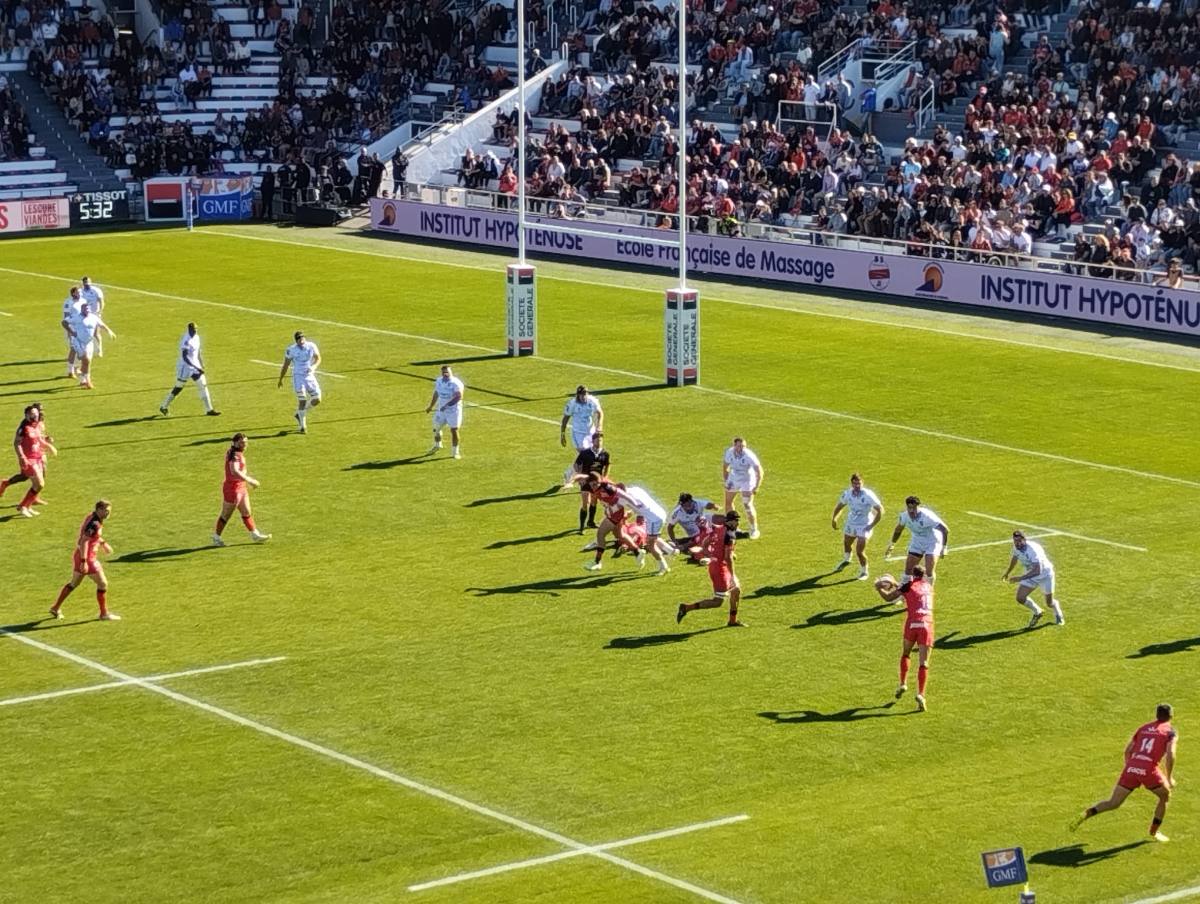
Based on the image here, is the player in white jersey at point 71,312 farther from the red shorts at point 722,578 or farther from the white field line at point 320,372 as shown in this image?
the red shorts at point 722,578

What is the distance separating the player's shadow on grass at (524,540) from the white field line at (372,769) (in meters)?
7.50

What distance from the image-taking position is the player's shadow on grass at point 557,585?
1227 inches

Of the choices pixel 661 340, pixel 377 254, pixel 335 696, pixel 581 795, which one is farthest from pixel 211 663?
pixel 377 254

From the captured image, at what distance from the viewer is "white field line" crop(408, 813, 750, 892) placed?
20953 millimetres

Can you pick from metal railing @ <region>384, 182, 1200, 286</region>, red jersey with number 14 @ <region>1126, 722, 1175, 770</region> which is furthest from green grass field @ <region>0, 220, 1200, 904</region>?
metal railing @ <region>384, 182, 1200, 286</region>

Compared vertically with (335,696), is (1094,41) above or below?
above

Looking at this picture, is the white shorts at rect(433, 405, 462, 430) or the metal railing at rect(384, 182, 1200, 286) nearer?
the white shorts at rect(433, 405, 462, 430)

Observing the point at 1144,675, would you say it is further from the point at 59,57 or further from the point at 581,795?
the point at 59,57

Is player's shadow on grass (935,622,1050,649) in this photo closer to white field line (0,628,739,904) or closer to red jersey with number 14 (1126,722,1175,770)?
red jersey with number 14 (1126,722,1175,770)

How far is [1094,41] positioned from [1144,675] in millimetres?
42196

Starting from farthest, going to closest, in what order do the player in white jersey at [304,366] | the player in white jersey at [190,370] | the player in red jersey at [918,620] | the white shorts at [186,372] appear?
1. the white shorts at [186,372]
2. the player in white jersey at [190,370]
3. the player in white jersey at [304,366]
4. the player in red jersey at [918,620]

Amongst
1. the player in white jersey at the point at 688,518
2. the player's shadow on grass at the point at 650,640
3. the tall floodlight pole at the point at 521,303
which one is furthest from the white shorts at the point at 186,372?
the player's shadow on grass at the point at 650,640

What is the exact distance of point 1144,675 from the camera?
27172 millimetres

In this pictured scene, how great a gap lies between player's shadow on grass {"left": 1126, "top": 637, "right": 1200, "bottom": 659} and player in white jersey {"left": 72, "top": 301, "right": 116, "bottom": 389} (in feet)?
85.5
